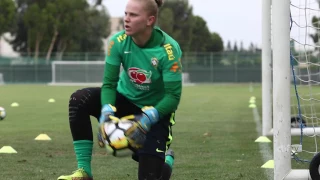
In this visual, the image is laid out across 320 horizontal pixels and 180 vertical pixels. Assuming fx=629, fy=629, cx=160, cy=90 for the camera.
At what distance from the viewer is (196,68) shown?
55.3 metres

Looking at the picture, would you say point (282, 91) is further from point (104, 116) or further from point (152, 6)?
point (104, 116)

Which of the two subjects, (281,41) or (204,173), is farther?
(204,173)

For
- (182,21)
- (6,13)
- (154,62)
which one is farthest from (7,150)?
(182,21)

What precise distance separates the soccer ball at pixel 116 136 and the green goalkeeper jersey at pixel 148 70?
33 cm

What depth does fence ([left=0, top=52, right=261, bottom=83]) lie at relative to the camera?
5491 cm

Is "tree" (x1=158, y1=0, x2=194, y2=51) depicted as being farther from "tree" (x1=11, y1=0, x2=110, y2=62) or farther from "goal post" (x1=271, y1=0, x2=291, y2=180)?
"goal post" (x1=271, y1=0, x2=291, y2=180)

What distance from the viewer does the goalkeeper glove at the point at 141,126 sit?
419 cm

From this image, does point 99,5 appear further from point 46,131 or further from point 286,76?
point 286,76

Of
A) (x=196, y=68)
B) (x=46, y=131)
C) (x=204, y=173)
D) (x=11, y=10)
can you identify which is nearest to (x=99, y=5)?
(x=11, y=10)

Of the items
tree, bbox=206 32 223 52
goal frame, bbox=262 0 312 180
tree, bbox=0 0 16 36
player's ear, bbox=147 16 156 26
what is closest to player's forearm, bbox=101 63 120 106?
player's ear, bbox=147 16 156 26

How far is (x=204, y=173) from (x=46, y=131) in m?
5.46

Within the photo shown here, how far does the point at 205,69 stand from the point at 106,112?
51.2 m

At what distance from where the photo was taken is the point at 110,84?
4.57 m

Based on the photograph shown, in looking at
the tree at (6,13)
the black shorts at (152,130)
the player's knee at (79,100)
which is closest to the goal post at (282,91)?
the black shorts at (152,130)
